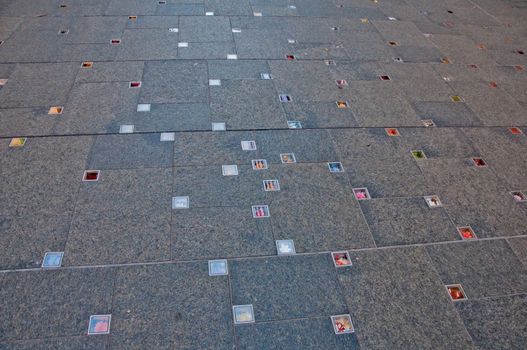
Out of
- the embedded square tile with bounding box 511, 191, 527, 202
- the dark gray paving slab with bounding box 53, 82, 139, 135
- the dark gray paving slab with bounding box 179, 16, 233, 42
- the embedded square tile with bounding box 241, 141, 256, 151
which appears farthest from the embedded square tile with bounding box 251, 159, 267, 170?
the dark gray paving slab with bounding box 179, 16, 233, 42

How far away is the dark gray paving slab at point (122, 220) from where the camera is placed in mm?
2182

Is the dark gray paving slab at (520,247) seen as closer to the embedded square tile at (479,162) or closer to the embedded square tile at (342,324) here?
the embedded square tile at (479,162)

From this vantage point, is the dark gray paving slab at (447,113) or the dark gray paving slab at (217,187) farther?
the dark gray paving slab at (447,113)

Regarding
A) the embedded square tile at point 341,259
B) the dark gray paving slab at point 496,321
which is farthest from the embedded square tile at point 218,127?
the dark gray paving slab at point 496,321

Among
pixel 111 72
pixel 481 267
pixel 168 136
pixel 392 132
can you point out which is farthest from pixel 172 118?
pixel 481 267

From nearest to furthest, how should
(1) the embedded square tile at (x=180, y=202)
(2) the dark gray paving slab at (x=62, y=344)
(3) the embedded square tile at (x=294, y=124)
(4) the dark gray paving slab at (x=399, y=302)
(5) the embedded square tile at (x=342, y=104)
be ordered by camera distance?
(2) the dark gray paving slab at (x=62, y=344) < (4) the dark gray paving slab at (x=399, y=302) < (1) the embedded square tile at (x=180, y=202) < (3) the embedded square tile at (x=294, y=124) < (5) the embedded square tile at (x=342, y=104)

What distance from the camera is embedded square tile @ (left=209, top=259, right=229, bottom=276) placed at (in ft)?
6.99

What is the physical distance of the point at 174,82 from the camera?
3.53 metres

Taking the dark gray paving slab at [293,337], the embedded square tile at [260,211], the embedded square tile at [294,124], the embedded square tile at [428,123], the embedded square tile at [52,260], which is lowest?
the dark gray paving slab at [293,337]

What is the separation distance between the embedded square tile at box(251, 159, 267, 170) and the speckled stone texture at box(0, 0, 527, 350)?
0.08ft

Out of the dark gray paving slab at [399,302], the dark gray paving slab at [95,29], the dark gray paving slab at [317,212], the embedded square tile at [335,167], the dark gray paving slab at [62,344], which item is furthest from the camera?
the dark gray paving slab at [95,29]

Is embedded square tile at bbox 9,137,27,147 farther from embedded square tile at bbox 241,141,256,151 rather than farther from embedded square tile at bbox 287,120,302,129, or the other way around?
embedded square tile at bbox 287,120,302,129

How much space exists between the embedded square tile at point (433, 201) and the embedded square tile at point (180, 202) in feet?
5.74

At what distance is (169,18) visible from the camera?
4.63 meters
